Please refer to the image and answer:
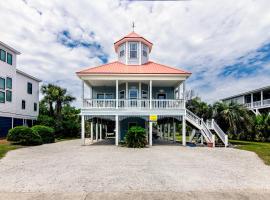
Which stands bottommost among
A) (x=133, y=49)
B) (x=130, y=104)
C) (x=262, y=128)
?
(x=262, y=128)

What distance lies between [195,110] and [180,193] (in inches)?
731

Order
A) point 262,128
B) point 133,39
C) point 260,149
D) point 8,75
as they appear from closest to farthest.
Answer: point 260,149
point 133,39
point 8,75
point 262,128

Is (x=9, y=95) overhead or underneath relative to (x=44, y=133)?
overhead

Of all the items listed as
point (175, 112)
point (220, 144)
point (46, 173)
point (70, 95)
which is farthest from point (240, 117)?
point (70, 95)

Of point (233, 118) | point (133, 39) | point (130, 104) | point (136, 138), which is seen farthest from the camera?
point (133, 39)

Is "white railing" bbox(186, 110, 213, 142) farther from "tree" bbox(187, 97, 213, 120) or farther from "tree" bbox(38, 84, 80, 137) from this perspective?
"tree" bbox(38, 84, 80, 137)

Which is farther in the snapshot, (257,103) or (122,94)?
(257,103)

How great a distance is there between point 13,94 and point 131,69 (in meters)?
15.3

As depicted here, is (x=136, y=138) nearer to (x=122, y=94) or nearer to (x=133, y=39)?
(x=122, y=94)

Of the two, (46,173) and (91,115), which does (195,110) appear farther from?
(46,173)

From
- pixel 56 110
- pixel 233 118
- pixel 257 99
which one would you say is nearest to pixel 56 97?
pixel 56 110

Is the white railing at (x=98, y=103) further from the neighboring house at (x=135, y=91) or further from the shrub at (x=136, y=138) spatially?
the shrub at (x=136, y=138)

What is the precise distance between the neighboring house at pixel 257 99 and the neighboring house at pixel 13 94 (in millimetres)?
30431

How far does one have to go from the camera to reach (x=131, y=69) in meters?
19.6
